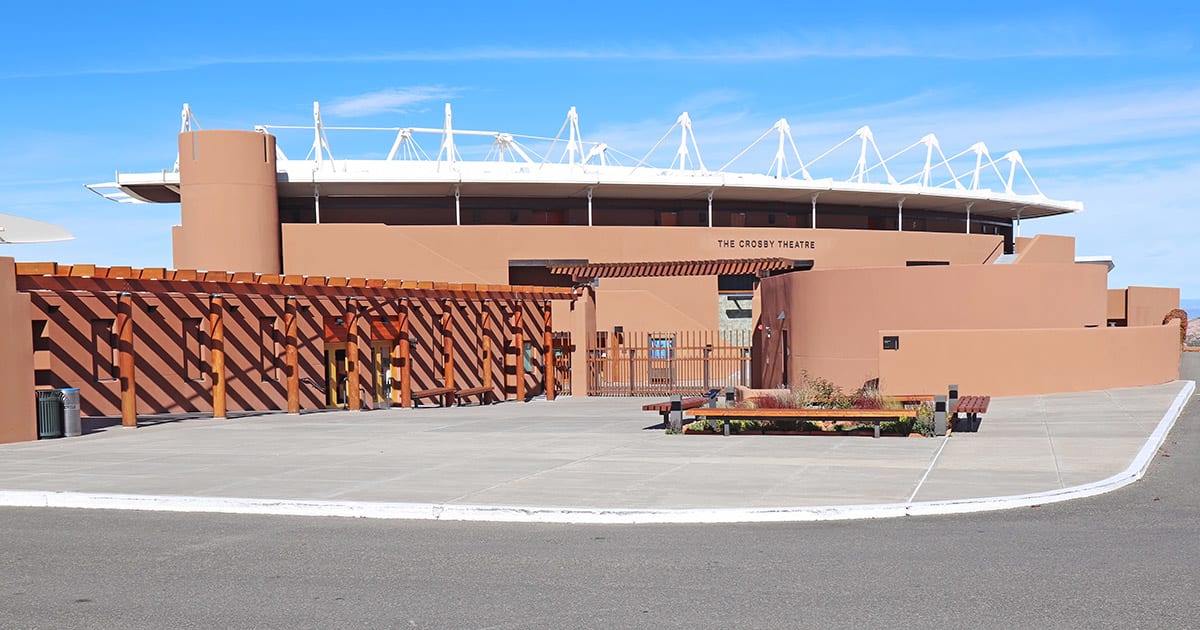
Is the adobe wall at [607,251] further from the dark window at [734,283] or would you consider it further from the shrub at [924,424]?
the shrub at [924,424]

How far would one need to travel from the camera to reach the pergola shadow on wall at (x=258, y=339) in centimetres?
2342

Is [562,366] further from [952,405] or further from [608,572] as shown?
[608,572]

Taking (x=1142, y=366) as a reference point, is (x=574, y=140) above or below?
above

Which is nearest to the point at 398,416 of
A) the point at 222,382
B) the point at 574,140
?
the point at 222,382

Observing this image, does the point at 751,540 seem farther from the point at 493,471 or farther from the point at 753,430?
the point at 753,430

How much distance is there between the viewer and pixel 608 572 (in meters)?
8.26

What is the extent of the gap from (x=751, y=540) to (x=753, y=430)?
9.24m

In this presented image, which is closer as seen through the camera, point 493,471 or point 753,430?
point 493,471

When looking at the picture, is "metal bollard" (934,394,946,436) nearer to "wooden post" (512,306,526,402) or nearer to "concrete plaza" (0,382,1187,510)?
"concrete plaza" (0,382,1187,510)

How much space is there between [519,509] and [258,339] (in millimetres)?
21460

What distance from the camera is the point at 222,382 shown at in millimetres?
24750

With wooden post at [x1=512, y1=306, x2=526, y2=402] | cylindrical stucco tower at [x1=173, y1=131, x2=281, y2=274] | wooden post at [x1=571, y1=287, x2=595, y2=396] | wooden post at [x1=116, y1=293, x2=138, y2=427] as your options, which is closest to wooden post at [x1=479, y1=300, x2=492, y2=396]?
wooden post at [x1=512, y1=306, x2=526, y2=402]

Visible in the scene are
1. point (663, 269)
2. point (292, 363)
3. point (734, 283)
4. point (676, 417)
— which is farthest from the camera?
point (734, 283)

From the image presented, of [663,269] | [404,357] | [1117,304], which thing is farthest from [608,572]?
[1117,304]
